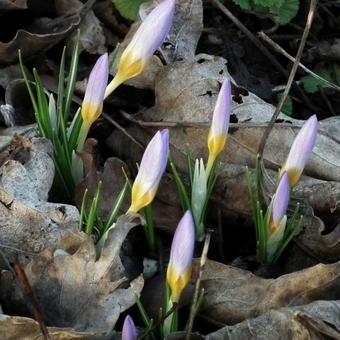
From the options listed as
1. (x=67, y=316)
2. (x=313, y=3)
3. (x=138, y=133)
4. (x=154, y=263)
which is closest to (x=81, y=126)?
(x=138, y=133)

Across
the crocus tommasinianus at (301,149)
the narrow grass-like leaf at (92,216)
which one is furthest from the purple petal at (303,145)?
the narrow grass-like leaf at (92,216)

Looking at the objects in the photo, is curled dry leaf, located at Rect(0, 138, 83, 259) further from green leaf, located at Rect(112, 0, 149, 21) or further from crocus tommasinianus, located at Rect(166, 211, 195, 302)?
green leaf, located at Rect(112, 0, 149, 21)

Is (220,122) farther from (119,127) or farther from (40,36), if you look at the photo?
(40,36)

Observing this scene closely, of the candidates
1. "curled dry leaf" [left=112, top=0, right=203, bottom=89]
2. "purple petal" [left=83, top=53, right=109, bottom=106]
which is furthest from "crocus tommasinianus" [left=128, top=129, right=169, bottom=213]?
"curled dry leaf" [left=112, top=0, right=203, bottom=89]

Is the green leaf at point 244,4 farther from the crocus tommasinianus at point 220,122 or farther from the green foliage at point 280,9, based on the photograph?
the crocus tommasinianus at point 220,122

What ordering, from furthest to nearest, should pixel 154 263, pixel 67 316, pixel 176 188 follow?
pixel 176 188, pixel 154 263, pixel 67 316

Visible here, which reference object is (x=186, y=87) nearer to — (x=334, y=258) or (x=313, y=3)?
(x=313, y=3)
